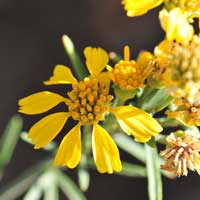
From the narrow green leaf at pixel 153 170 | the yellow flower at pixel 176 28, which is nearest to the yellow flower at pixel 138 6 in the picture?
the yellow flower at pixel 176 28

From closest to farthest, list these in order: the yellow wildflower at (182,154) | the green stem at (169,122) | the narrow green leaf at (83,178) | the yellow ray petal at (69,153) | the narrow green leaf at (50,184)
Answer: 1. the yellow wildflower at (182,154)
2. the yellow ray petal at (69,153)
3. the green stem at (169,122)
4. the narrow green leaf at (83,178)
5. the narrow green leaf at (50,184)

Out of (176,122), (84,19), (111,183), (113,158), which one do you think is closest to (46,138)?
(113,158)

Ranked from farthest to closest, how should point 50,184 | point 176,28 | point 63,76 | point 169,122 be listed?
point 50,184
point 63,76
point 169,122
point 176,28

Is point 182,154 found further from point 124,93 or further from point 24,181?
point 24,181

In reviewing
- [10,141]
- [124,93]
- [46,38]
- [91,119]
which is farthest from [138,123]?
[46,38]

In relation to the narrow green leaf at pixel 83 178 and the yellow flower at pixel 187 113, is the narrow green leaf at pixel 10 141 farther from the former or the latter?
the yellow flower at pixel 187 113

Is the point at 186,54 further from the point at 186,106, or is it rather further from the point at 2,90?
the point at 2,90
